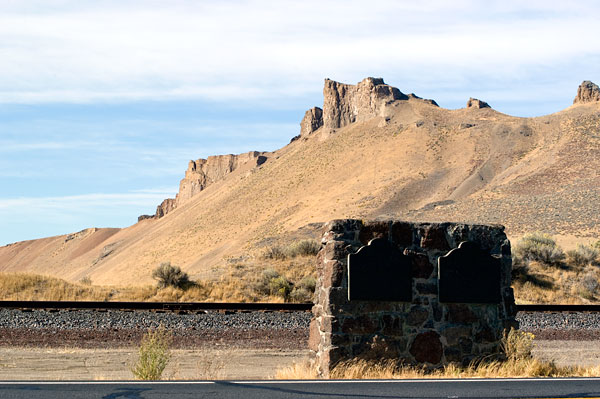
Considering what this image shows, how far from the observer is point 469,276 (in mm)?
11859

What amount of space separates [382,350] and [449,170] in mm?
72870

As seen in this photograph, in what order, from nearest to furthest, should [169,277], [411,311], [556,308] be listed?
[411,311]
[556,308]
[169,277]

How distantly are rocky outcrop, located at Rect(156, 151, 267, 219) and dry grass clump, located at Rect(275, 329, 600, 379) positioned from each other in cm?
11688

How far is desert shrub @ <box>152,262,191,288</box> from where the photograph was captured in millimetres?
28406

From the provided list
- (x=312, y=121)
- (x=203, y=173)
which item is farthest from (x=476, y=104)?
(x=203, y=173)

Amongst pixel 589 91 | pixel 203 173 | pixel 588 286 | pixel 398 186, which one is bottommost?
pixel 588 286

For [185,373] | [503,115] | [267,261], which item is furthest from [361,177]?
[185,373]

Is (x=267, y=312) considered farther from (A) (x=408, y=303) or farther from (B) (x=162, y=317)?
(A) (x=408, y=303)

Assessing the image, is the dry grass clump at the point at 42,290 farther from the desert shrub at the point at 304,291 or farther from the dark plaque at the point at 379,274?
the dark plaque at the point at 379,274

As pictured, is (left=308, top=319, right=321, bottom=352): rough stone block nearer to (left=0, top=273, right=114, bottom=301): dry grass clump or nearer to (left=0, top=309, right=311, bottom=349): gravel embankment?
(left=0, top=309, right=311, bottom=349): gravel embankment

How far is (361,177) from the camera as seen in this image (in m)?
88.1

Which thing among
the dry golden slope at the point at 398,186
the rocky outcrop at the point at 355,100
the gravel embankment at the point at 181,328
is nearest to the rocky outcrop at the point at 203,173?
the dry golden slope at the point at 398,186

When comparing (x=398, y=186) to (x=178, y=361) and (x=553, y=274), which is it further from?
(x=178, y=361)

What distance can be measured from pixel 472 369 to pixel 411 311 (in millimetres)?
1281
